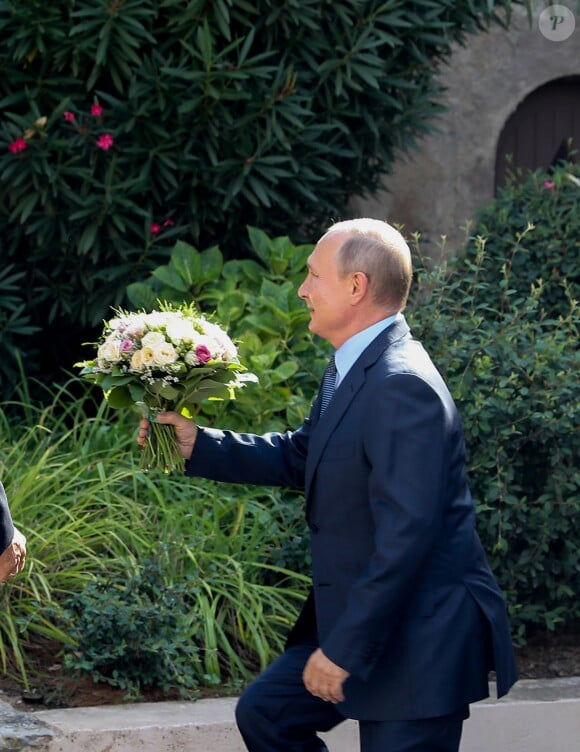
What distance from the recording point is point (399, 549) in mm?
2881

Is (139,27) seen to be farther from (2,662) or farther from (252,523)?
(2,662)

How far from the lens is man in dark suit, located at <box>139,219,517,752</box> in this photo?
292 cm

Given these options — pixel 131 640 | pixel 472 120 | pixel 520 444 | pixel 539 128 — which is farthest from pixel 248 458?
pixel 539 128

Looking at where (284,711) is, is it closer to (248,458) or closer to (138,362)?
(248,458)

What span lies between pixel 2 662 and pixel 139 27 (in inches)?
132

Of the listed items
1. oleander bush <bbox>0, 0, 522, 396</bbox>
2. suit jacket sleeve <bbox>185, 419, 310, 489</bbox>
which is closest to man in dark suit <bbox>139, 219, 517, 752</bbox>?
suit jacket sleeve <bbox>185, 419, 310, 489</bbox>

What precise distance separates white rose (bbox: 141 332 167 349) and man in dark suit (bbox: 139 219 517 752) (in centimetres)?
49

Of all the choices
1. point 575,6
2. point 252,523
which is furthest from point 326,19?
point 575,6

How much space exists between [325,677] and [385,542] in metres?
0.35

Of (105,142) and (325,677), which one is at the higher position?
(105,142)

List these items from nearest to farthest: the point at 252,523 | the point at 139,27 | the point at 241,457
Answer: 1. the point at 241,457
2. the point at 252,523
3. the point at 139,27

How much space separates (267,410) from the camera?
584 centimetres

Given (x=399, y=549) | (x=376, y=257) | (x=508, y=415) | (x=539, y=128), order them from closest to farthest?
1. (x=399, y=549)
2. (x=376, y=257)
3. (x=508, y=415)
4. (x=539, y=128)

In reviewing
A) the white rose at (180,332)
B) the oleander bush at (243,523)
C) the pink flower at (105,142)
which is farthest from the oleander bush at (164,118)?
the white rose at (180,332)
